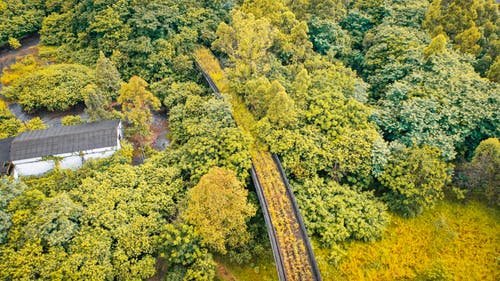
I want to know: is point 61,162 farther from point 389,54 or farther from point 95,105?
point 389,54

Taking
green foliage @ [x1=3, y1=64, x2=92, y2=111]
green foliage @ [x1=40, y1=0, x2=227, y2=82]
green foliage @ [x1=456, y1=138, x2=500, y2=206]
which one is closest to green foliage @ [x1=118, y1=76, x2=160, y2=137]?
green foliage @ [x1=40, y1=0, x2=227, y2=82]

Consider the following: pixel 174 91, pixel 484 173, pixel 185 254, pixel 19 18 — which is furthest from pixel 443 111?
pixel 19 18

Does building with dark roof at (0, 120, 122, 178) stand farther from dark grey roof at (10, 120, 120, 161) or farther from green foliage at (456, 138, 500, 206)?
green foliage at (456, 138, 500, 206)

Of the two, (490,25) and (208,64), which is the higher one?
(490,25)

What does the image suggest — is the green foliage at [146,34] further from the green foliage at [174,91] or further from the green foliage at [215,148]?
the green foliage at [215,148]

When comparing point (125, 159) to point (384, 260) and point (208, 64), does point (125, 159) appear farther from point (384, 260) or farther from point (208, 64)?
point (384, 260)

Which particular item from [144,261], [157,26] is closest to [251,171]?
[144,261]
